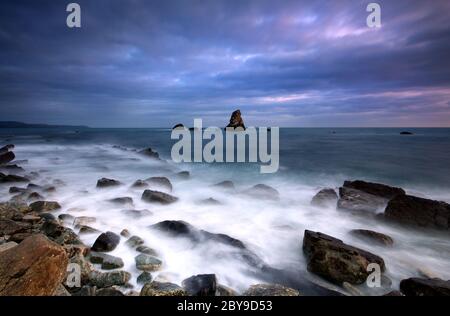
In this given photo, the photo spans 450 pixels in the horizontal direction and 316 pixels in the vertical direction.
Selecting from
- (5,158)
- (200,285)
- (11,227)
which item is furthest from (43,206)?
(5,158)

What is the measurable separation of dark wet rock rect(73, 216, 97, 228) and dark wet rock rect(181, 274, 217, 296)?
4298mm

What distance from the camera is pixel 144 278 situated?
15.3 ft

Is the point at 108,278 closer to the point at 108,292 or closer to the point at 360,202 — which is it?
the point at 108,292

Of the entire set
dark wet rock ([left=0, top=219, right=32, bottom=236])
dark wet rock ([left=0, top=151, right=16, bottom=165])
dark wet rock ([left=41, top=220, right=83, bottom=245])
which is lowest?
dark wet rock ([left=41, top=220, right=83, bottom=245])

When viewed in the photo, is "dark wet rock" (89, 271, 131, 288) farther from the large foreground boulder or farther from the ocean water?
the large foreground boulder

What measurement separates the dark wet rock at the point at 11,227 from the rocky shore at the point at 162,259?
0.7 inches

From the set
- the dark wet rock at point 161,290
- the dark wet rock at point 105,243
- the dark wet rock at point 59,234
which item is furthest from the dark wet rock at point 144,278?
the dark wet rock at point 59,234

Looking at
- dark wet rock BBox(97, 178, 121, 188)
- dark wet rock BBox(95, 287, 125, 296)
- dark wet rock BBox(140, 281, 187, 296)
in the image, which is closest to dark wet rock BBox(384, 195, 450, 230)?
dark wet rock BBox(140, 281, 187, 296)

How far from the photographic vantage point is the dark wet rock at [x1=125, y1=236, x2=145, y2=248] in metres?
5.99

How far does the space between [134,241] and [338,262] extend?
15.2ft
